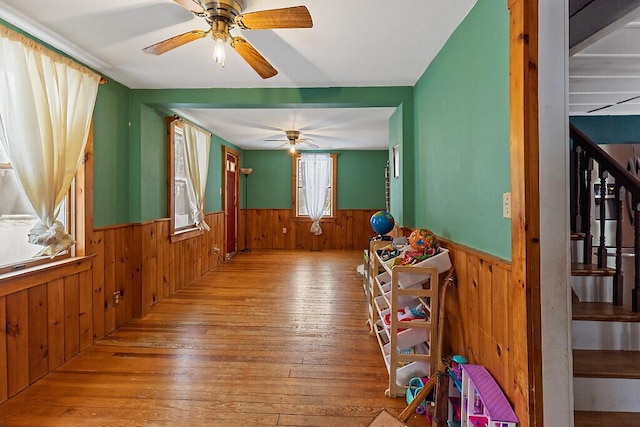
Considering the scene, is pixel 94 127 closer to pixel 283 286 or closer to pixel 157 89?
pixel 157 89

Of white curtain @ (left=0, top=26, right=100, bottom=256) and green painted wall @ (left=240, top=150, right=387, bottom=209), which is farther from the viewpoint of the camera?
green painted wall @ (left=240, top=150, right=387, bottom=209)

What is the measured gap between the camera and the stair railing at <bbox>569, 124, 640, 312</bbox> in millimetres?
2010

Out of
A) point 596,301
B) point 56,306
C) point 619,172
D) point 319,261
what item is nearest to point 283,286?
point 319,261

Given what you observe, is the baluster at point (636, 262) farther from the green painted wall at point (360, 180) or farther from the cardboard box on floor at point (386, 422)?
the green painted wall at point (360, 180)

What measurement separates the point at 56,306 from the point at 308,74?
106 inches

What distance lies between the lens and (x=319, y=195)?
295 inches

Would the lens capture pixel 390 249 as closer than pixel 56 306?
No

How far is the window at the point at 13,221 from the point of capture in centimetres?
203


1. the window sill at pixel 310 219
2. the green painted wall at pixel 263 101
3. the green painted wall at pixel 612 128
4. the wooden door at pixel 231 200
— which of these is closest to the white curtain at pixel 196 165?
the green painted wall at pixel 263 101

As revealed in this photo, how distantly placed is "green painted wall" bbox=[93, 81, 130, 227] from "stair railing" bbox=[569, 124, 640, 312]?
3.84m

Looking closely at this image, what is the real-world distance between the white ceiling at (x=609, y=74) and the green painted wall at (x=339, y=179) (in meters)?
4.24

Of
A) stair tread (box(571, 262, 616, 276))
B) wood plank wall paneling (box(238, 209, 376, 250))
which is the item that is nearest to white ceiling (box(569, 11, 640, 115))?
stair tread (box(571, 262, 616, 276))

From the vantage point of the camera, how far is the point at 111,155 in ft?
9.99

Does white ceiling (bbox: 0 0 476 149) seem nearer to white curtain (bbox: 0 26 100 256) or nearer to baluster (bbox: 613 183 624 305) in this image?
white curtain (bbox: 0 26 100 256)
